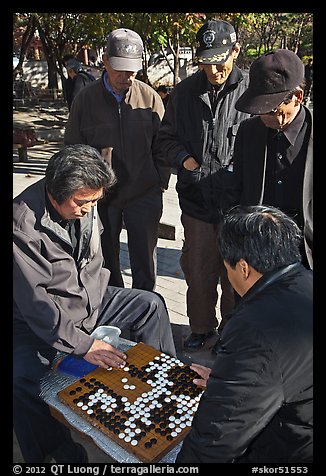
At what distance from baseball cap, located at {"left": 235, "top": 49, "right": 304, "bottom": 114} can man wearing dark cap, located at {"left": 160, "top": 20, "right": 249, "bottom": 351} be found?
0.51m

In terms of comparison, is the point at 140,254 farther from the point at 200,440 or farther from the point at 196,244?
the point at 200,440

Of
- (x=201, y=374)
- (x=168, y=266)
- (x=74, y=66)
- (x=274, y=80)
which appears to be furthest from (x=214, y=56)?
(x=74, y=66)

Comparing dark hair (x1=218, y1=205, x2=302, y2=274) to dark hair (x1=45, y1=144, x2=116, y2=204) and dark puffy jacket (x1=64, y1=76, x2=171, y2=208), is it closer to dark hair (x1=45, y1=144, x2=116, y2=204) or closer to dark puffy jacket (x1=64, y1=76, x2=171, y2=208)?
dark hair (x1=45, y1=144, x2=116, y2=204)

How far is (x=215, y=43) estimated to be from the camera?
2.79m

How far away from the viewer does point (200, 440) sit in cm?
167

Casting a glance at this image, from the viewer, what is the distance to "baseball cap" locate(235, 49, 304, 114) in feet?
7.57

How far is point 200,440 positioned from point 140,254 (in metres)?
2.14

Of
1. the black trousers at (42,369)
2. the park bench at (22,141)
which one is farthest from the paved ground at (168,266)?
the black trousers at (42,369)

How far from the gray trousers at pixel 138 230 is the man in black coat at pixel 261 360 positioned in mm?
1802

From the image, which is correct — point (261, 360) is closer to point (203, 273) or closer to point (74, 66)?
point (203, 273)

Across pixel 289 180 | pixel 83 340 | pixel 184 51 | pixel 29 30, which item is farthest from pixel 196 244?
pixel 184 51
